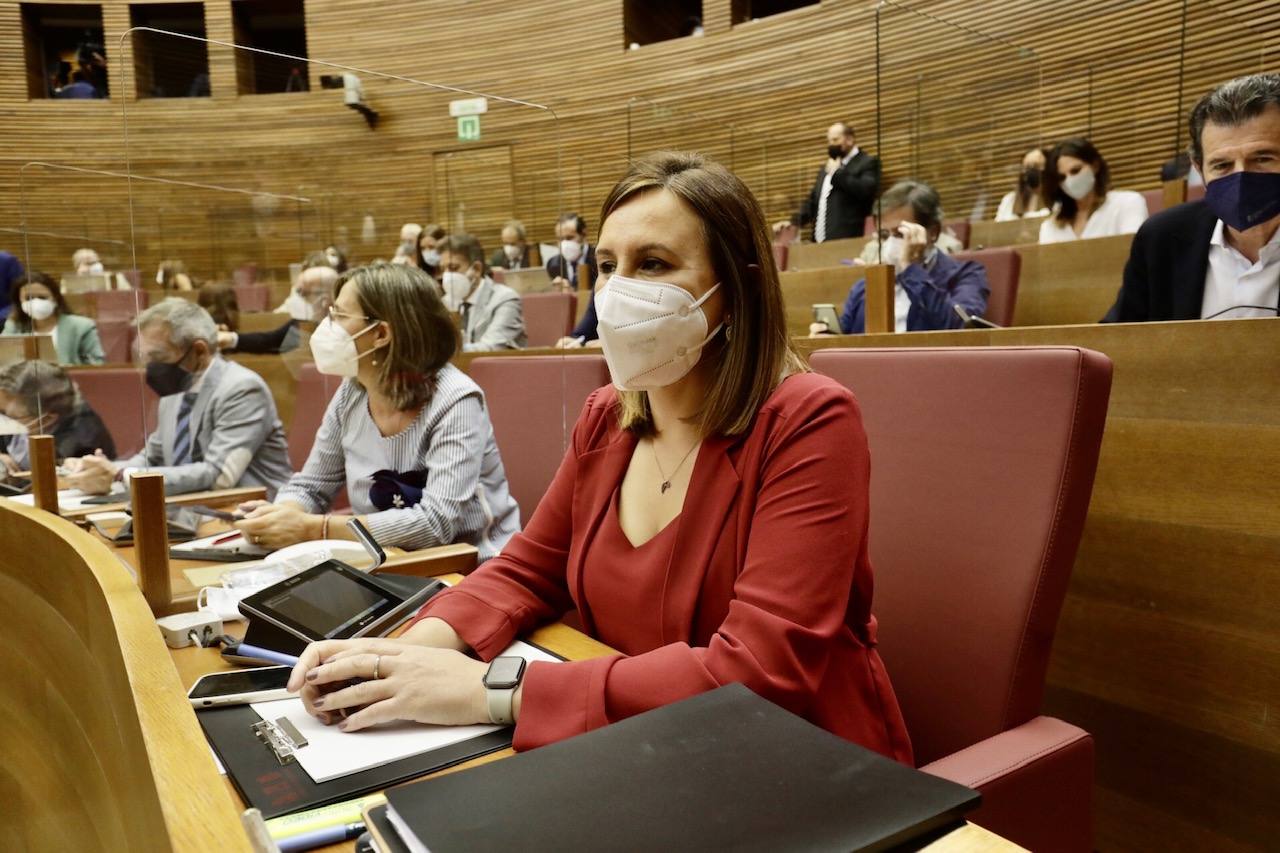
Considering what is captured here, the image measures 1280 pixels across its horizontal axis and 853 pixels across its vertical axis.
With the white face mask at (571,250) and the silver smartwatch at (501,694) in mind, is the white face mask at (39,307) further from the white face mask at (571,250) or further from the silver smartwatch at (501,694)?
the white face mask at (571,250)

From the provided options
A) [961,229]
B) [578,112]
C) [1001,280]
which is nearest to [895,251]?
[1001,280]

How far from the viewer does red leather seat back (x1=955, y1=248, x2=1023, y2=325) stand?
110 inches

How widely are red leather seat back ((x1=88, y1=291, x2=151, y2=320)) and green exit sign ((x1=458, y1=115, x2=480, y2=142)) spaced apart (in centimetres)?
92

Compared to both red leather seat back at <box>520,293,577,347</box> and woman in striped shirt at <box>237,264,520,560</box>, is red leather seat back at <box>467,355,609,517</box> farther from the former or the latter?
red leather seat back at <box>520,293,577,347</box>

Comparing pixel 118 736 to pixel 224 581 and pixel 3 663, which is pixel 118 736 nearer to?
pixel 224 581

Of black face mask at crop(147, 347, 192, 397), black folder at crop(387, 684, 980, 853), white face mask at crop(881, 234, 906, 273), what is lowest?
black folder at crop(387, 684, 980, 853)

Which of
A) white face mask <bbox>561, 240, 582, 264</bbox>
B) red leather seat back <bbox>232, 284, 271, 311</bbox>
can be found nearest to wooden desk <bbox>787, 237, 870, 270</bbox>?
white face mask <bbox>561, 240, 582, 264</bbox>

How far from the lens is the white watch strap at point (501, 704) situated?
2.21 feet

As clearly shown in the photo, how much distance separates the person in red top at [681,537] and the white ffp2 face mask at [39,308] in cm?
182

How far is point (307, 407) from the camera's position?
70.8 inches

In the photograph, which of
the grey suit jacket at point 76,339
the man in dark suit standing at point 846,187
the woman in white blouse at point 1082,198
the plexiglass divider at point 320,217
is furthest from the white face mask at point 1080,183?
the grey suit jacket at point 76,339

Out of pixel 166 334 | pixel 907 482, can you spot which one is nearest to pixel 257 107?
pixel 166 334

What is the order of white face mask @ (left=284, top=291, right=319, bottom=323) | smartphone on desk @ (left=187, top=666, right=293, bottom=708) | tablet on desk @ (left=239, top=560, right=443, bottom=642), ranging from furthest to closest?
white face mask @ (left=284, top=291, right=319, bottom=323)
tablet on desk @ (left=239, top=560, right=443, bottom=642)
smartphone on desk @ (left=187, top=666, right=293, bottom=708)

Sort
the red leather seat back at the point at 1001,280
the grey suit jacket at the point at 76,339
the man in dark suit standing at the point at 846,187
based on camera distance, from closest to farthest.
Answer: the grey suit jacket at the point at 76,339
the red leather seat back at the point at 1001,280
the man in dark suit standing at the point at 846,187
